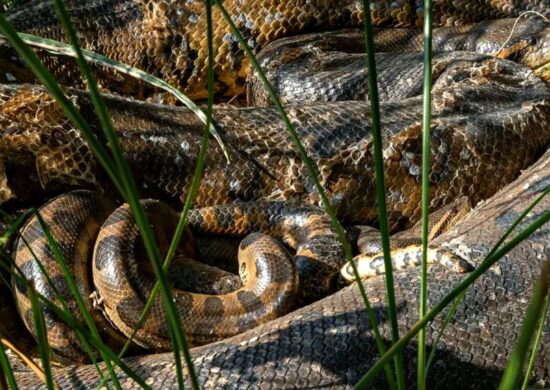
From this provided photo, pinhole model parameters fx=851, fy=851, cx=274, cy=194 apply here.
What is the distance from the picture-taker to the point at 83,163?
4.45 meters

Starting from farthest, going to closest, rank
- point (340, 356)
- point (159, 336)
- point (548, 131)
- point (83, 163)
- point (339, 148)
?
point (548, 131) → point (339, 148) → point (83, 163) → point (159, 336) → point (340, 356)

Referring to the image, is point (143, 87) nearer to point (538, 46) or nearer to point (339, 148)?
point (339, 148)

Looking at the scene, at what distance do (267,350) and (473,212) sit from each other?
1.77m

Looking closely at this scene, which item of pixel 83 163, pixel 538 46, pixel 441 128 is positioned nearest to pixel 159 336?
pixel 83 163

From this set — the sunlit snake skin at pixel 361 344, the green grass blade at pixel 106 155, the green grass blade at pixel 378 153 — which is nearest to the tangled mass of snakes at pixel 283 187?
the sunlit snake skin at pixel 361 344

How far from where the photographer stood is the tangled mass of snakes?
10.8ft

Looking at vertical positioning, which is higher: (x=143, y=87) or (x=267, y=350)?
(x=143, y=87)

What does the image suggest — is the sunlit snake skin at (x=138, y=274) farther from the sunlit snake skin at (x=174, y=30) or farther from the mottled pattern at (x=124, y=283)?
the sunlit snake skin at (x=174, y=30)

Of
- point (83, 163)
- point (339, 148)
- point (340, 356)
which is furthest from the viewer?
point (339, 148)

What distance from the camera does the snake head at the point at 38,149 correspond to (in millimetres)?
4332

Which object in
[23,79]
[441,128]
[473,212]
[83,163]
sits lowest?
[473,212]

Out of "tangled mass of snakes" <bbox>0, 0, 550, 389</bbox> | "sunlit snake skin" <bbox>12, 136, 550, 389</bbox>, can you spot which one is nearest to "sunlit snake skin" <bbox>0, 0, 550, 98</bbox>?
"tangled mass of snakes" <bbox>0, 0, 550, 389</bbox>

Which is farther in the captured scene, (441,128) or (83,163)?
(441,128)

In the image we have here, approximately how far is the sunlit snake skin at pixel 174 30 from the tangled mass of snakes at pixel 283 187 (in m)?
0.02
